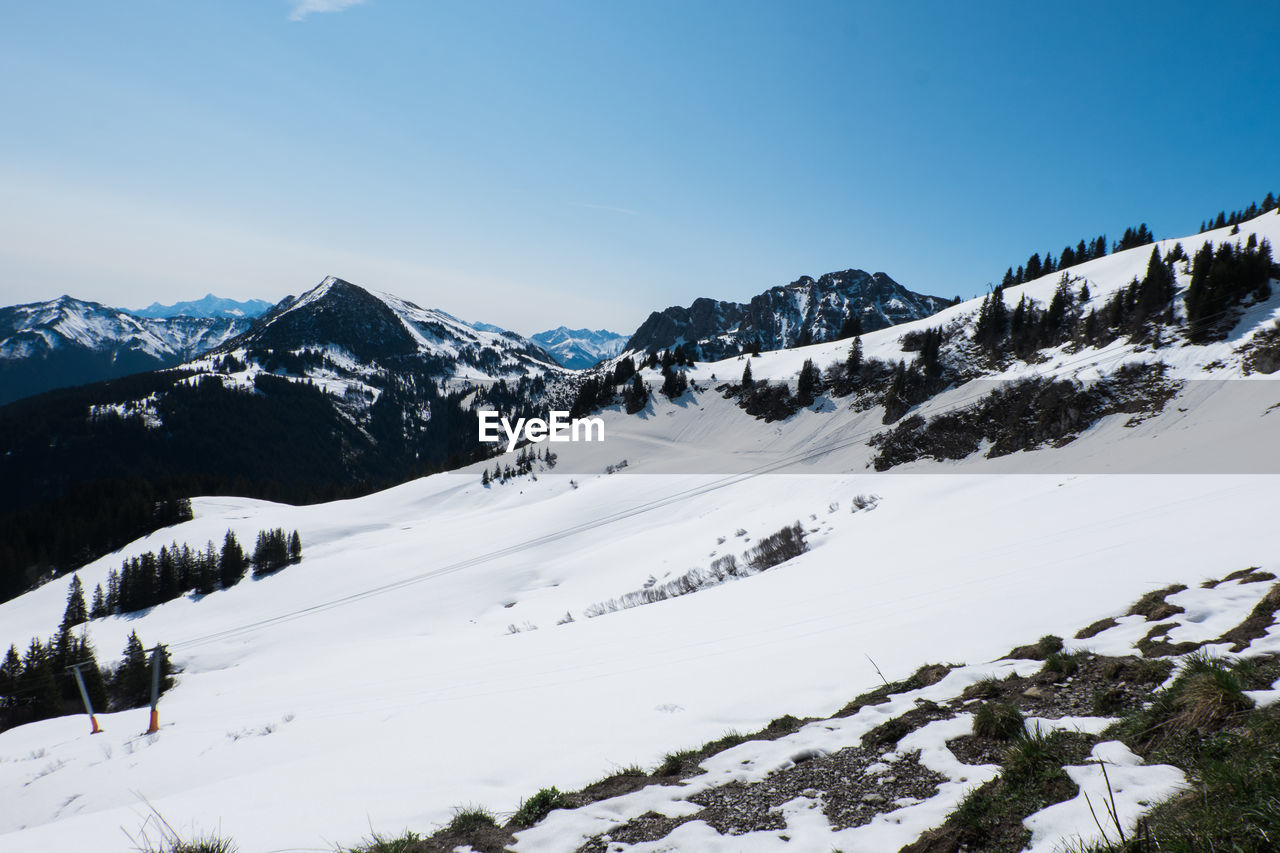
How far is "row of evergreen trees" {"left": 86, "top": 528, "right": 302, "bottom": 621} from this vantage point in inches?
2170

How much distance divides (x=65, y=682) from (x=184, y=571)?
86.5ft

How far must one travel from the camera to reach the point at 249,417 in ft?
592

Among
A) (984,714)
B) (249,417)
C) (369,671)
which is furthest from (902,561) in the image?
(249,417)

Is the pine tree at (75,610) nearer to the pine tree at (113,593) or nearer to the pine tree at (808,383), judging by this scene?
the pine tree at (113,593)

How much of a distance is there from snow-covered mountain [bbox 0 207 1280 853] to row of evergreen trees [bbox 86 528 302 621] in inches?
400

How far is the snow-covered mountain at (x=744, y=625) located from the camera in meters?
5.54

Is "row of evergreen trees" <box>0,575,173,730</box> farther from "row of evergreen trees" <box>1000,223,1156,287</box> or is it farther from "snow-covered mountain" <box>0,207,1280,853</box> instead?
"row of evergreen trees" <box>1000,223,1156,287</box>

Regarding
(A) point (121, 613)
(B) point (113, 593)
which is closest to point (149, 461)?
(B) point (113, 593)

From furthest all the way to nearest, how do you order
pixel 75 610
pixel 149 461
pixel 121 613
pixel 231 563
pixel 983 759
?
pixel 149 461 < pixel 231 563 < pixel 121 613 < pixel 75 610 < pixel 983 759

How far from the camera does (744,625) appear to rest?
12.5 metres

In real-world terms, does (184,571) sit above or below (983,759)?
below

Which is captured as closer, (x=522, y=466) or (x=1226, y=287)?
(x=1226, y=287)

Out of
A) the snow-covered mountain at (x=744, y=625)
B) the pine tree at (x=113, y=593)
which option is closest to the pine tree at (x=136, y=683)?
the snow-covered mountain at (x=744, y=625)

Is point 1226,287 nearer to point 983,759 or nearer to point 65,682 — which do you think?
point 983,759
